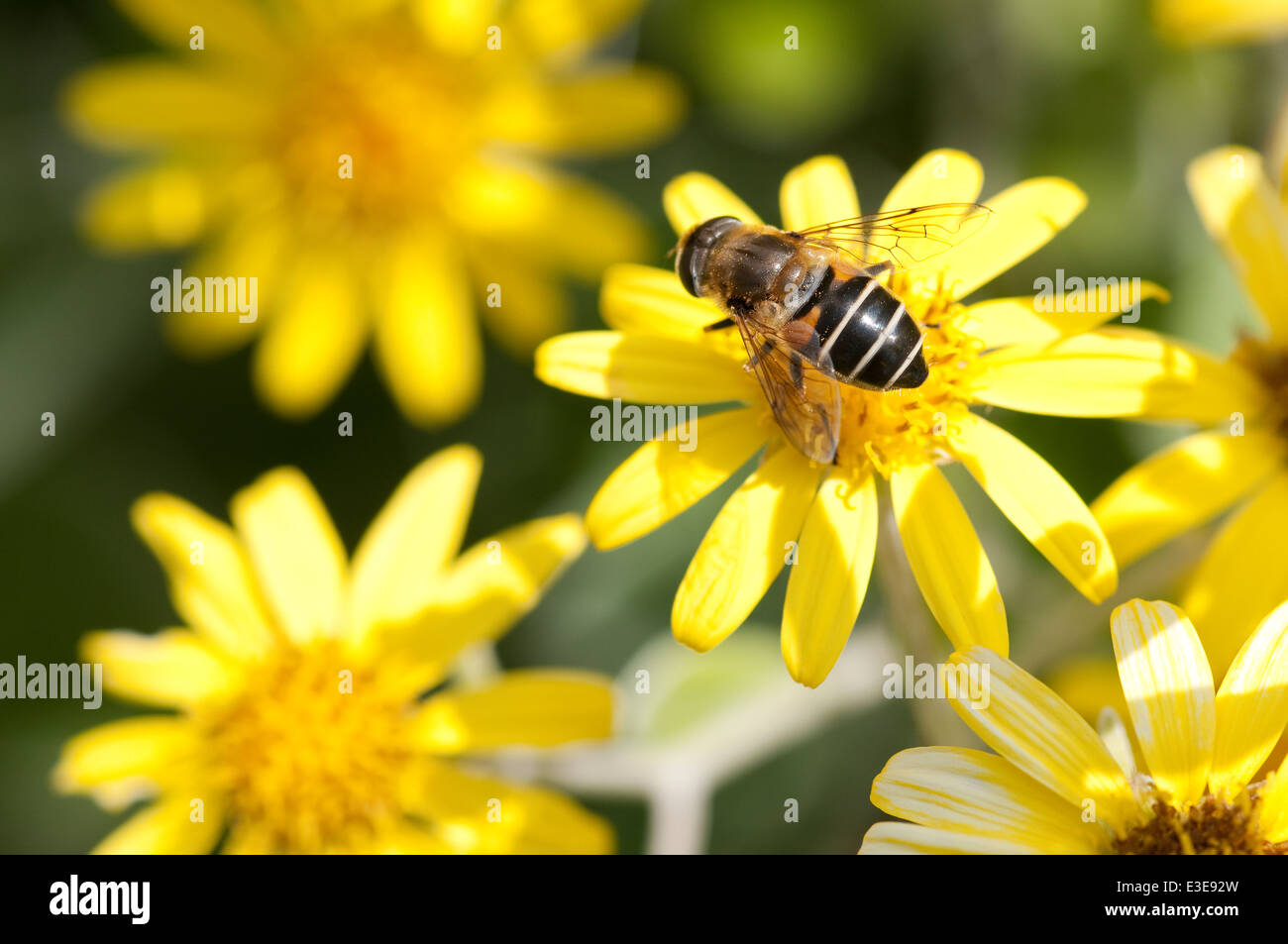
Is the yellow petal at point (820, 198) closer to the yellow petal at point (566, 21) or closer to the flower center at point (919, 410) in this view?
the flower center at point (919, 410)

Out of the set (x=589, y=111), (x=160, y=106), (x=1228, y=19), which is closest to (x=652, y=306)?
(x=589, y=111)

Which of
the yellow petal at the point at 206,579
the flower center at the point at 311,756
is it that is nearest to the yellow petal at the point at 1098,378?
the flower center at the point at 311,756

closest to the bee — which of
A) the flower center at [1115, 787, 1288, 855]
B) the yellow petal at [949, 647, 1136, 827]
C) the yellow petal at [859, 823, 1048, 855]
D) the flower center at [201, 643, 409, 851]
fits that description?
the yellow petal at [949, 647, 1136, 827]

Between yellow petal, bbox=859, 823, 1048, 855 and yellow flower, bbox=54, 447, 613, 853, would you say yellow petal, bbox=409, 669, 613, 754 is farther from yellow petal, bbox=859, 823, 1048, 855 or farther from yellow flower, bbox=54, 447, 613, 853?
yellow petal, bbox=859, 823, 1048, 855

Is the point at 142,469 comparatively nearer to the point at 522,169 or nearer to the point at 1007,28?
the point at 522,169

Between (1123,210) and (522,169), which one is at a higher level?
(522,169)
